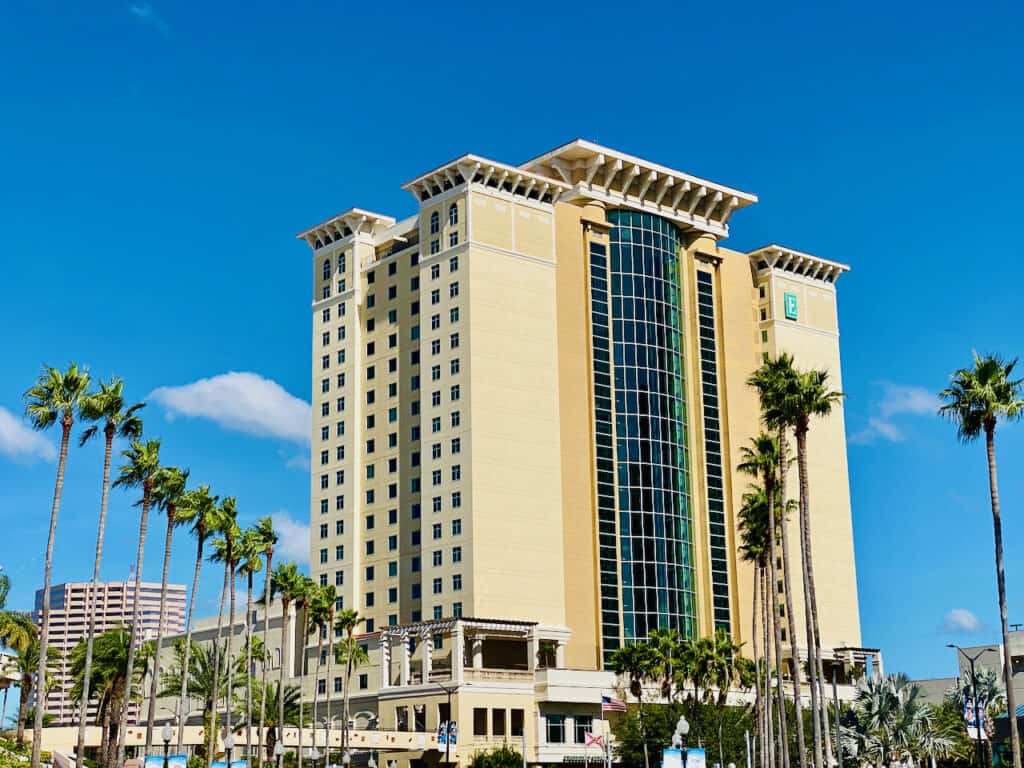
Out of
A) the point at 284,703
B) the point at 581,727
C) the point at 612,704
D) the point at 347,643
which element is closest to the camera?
the point at 612,704

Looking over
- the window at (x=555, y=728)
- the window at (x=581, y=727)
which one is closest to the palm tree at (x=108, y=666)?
the window at (x=555, y=728)

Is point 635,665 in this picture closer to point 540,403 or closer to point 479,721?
point 479,721

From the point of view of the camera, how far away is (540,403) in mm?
132500

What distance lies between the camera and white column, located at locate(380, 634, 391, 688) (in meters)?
126

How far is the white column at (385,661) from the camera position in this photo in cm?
12650

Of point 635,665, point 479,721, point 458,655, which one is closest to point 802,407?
point 458,655

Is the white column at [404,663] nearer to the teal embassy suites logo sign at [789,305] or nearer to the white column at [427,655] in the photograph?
the white column at [427,655]

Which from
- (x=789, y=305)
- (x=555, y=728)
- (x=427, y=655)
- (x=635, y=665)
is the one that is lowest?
(x=555, y=728)

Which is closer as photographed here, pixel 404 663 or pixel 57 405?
pixel 57 405

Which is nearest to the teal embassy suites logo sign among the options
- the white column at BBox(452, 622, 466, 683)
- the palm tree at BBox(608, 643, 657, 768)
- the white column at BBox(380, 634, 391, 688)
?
the palm tree at BBox(608, 643, 657, 768)

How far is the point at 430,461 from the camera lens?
130875 mm

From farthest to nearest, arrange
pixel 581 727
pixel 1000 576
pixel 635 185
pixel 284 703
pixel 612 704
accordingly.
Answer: pixel 635 185, pixel 284 703, pixel 581 727, pixel 612 704, pixel 1000 576

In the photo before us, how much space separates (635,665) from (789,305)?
181 feet

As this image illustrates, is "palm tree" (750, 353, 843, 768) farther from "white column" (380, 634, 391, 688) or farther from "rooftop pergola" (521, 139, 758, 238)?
"rooftop pergola" (521, 139, 758, 238)
